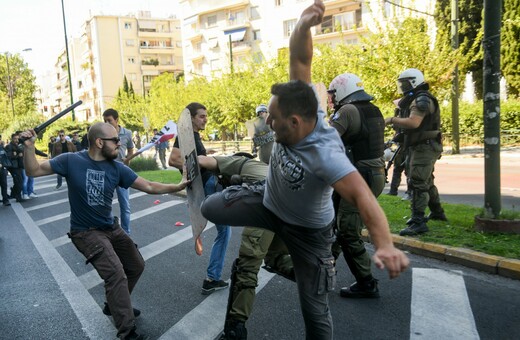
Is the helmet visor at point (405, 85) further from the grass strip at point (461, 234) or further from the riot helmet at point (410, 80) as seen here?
the grass strip at point (461, 234)

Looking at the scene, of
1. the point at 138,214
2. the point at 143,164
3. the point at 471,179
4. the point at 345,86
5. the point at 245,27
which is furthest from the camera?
the point at 245,27

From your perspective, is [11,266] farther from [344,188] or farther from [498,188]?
[498,188]

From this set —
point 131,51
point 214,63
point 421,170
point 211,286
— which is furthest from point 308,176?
point 131,51

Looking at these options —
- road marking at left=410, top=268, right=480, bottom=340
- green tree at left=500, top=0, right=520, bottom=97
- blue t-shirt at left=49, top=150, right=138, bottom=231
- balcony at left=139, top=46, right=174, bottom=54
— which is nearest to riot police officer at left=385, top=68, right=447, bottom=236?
road marking at left=410, top=268, right=480, bottom=340

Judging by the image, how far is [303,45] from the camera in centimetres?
290

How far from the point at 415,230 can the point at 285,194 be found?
143 inches

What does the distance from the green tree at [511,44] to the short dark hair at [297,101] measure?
993 inches

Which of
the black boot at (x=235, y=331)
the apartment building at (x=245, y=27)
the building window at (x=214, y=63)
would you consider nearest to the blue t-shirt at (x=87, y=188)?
the black boot at (x=235, y=331)

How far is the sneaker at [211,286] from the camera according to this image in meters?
4.35

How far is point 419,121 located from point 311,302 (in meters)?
3.36

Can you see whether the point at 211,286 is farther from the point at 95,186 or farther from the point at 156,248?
the point at 156,248

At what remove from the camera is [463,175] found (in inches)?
494

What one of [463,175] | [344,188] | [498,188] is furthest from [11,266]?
[463,175]

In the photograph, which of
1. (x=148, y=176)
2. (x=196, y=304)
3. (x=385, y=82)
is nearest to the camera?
(x=196, y=304)
